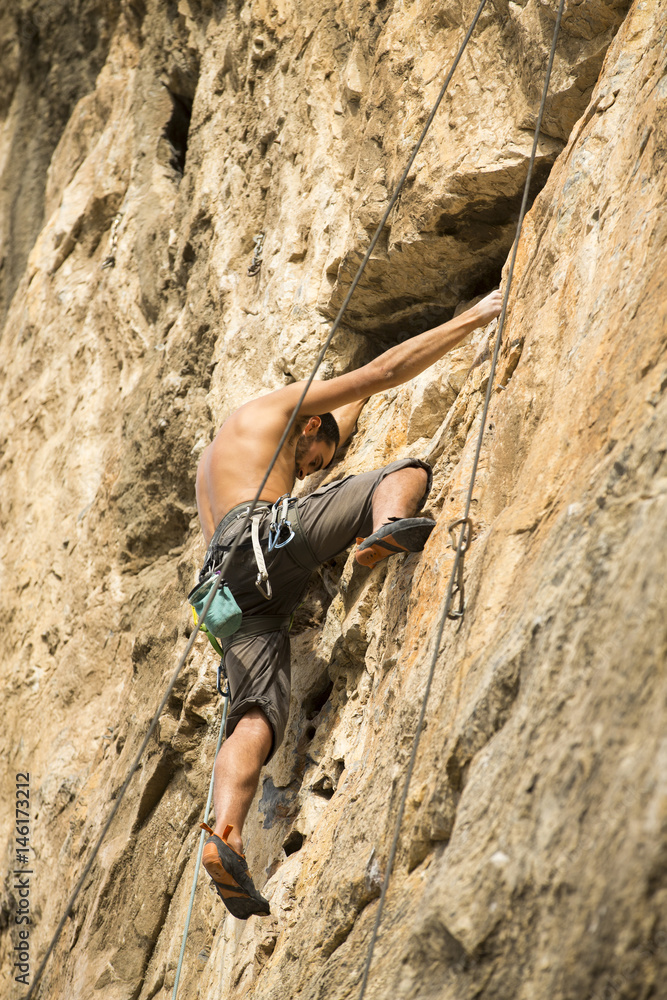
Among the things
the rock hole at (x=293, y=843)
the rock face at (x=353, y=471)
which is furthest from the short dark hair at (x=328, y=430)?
the rock hole at (x=293, y=843)

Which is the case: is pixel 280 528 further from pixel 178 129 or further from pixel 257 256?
pixel 178 129

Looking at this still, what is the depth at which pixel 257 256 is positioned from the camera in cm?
531

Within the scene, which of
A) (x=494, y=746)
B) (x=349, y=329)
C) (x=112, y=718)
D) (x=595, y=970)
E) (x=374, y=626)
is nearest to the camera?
(x=595, y=970)

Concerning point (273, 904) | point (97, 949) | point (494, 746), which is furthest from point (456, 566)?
point (97, 949)

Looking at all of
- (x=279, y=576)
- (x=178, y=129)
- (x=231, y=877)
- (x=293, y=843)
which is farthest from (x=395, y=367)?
(x=178, y=129)

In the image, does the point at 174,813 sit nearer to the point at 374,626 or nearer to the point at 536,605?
the point at 374,626

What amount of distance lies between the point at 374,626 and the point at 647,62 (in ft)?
6.94

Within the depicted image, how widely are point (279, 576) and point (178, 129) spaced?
4954mm

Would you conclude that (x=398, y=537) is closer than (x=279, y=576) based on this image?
Yes

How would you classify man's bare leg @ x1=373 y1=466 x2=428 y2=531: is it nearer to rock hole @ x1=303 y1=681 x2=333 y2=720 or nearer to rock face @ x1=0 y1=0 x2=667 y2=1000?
rock face @ x1=0 y1=0 x2=667 y2=1000

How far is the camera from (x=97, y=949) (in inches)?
160

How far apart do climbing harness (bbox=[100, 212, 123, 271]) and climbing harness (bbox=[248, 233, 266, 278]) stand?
1.97 m

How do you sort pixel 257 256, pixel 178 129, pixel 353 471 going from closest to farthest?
pixel 353 471
pixel 257 256
pixel 178 129

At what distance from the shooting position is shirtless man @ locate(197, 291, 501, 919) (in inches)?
122
